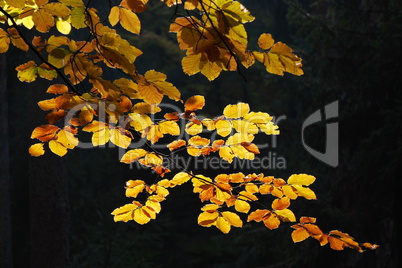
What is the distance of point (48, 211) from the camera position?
6.63 meters

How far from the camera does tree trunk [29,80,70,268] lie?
6.61m

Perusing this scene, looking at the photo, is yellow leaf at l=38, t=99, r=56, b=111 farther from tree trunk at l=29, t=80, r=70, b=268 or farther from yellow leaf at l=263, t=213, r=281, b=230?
tree trunk at l=29, t=80, r=70, b=268

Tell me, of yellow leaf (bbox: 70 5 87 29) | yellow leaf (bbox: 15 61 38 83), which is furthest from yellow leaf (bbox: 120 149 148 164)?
yellow leaf (bbox: 70 5 87 29)

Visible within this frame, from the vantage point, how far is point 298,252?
688 centimetres

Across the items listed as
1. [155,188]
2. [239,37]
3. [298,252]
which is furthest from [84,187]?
[239,37]

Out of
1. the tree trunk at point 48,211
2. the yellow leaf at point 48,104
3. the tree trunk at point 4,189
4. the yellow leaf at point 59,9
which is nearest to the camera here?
the yellow leaf at point 59,9

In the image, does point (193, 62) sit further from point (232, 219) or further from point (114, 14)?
point (232, 219)

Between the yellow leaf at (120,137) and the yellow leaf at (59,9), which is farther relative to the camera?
the yellow leaf at (120,137)

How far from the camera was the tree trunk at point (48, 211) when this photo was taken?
661cm

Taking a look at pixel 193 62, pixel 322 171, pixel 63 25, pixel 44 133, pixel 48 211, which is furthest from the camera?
pixel 322 171

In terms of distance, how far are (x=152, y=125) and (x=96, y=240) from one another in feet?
28.0

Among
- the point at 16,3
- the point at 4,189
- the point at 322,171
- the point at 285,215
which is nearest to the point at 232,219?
the point at 285,215

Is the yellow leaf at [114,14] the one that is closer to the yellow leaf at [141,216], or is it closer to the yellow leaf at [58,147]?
the yellow leaf at [58,147]

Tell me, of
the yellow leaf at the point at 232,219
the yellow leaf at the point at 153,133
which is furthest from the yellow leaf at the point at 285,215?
the yellow leaf at the point at 153,133
